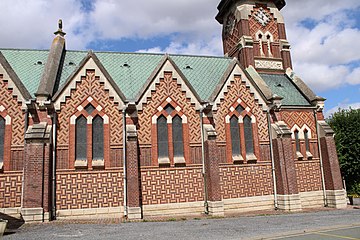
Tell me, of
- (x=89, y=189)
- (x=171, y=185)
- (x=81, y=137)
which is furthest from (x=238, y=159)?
(x=81, y=137)

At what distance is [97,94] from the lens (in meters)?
19.7

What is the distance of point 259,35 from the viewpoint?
29047 millimetres

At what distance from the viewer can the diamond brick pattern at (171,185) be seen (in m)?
19.3

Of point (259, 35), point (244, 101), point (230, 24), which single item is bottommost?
point (244, 101)

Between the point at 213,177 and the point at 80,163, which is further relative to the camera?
the point at 213,177

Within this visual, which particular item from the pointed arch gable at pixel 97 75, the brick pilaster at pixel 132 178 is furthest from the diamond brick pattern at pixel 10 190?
the brick pilaster at pixel 132 178

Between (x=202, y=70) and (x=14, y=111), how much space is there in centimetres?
1456

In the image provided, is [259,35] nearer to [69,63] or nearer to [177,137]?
[177,137]

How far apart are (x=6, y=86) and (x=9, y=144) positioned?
12.1ft

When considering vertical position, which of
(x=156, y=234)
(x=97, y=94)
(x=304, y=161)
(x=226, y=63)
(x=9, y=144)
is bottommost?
(x=156, y=234)

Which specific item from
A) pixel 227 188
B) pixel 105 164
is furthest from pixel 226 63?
pixel 105 164

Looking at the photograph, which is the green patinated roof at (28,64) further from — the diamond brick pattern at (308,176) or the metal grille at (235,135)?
the diamond brick pattern at (308,176)

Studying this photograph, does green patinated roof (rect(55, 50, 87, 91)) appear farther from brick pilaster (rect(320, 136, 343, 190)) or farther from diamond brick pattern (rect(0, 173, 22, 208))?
brick pilaster (rect(320, 136, 343, 190))

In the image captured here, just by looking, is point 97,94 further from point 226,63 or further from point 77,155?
point 226,63
